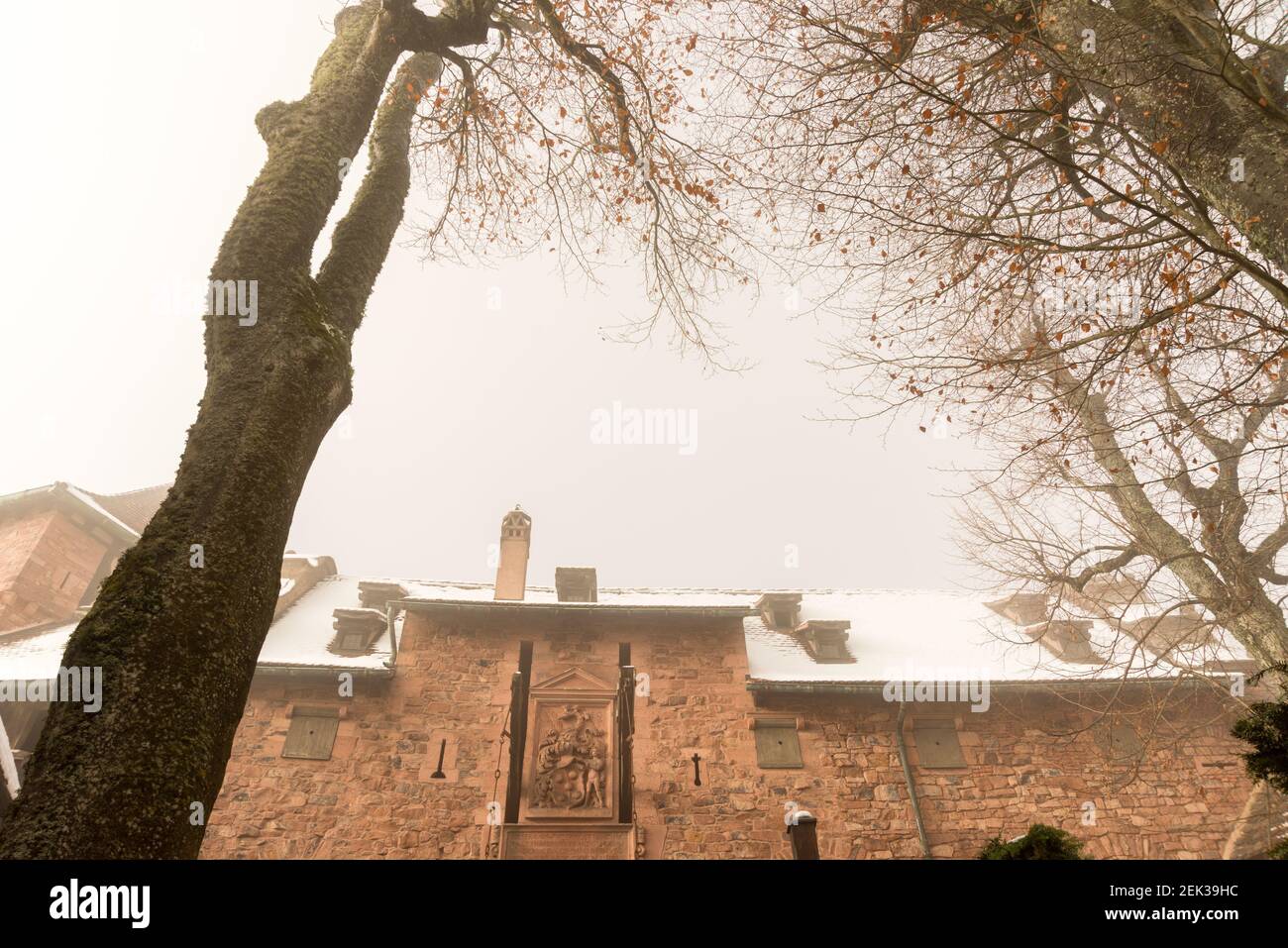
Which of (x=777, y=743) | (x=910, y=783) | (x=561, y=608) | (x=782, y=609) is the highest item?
(x=782, y=609)

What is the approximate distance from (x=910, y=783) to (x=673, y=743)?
167 inches

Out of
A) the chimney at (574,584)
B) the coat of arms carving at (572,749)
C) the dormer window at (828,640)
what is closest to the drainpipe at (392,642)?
the coat of arms carving at (572,749)

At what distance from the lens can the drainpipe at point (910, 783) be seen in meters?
11.7

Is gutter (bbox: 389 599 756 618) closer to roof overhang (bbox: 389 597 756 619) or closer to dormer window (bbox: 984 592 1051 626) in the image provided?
roof overhang (bbox: 389 597 756 619)

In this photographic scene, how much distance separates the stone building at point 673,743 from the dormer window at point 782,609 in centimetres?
167

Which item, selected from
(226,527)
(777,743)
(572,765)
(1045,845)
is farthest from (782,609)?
(226,527)

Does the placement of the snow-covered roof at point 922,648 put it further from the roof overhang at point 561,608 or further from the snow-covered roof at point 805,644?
the roof overhang at point 561,608

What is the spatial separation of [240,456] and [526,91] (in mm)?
6580

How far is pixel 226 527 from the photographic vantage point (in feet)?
9.01

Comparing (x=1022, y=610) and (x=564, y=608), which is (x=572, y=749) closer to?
(x=564, y=608)

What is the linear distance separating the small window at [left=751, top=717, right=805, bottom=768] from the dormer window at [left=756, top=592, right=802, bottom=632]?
11.8 feet
